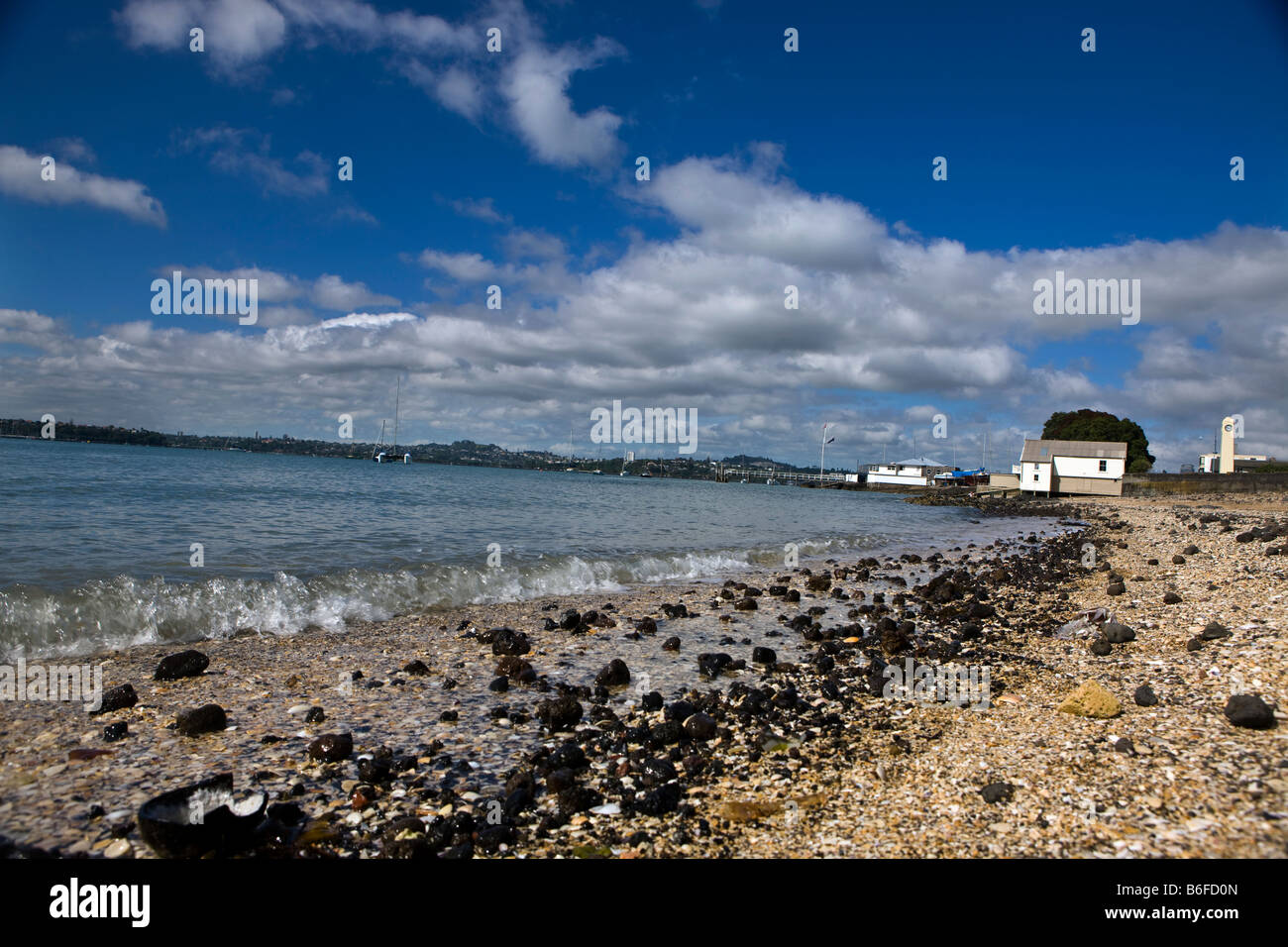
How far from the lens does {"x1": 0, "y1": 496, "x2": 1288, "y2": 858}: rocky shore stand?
464 cm

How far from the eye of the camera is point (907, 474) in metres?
148

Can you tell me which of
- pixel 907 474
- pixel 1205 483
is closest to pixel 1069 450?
pixel 1205 483

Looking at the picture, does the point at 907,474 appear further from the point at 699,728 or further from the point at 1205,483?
the point at 699,728

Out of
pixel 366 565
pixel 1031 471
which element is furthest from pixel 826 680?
pixel 1031 471

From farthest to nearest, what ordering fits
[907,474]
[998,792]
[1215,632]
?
[907,474] → [1215,632] → [998,792]

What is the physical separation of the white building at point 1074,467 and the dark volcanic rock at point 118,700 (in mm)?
90900

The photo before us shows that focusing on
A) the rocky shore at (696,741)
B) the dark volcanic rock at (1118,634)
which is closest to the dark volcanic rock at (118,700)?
the rocky shore at (696,741)

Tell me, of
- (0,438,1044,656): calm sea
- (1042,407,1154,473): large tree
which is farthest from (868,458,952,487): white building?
(0,438,1044,656): calm sea

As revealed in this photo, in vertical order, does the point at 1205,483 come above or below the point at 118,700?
above

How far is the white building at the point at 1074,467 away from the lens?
77.4 metres

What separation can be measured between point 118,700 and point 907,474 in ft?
513
